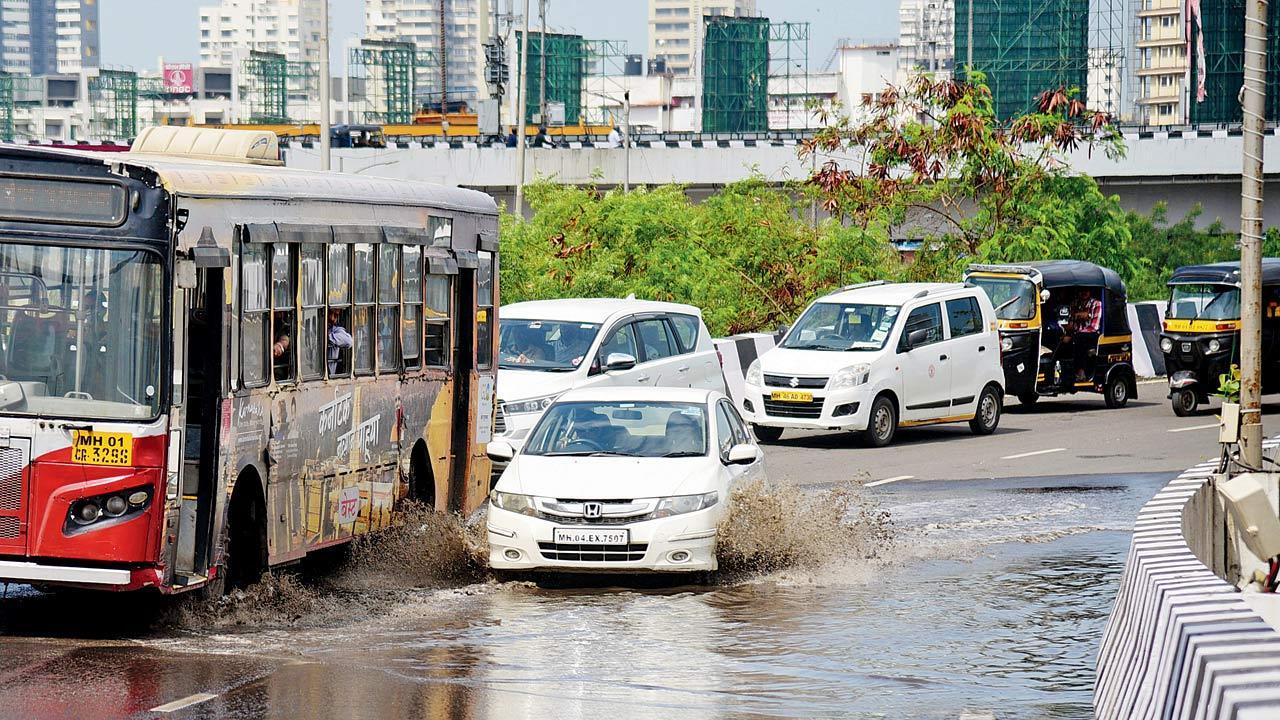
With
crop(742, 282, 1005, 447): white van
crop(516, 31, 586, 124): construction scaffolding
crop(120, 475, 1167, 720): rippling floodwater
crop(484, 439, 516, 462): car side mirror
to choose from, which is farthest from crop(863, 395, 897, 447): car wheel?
crop(516, 31, 586, 124): construction scaffolding

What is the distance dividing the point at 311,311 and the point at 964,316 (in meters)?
15.3

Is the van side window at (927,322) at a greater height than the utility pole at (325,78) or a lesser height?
lesser

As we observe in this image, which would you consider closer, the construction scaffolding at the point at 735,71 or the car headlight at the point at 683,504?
the car headlight at the point at 683,504

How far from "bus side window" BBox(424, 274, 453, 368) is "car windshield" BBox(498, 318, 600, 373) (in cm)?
470

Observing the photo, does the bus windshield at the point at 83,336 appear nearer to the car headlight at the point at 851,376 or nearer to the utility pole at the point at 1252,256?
the utility pole at the point at 1252,256

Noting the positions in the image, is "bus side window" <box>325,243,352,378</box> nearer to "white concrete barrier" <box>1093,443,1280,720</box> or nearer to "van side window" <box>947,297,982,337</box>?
"white concrete barrier" <box>1093,443,1280,720</box>

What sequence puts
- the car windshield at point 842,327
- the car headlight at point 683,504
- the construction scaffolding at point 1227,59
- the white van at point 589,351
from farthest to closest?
the construction scaffolding at point 1227,59, the car windshield at point 842,327, the white van at point 589,351, the car headlight at point 683,504

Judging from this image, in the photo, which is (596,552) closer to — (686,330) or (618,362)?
(618,362)

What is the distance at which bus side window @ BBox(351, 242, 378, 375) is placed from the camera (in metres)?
12.3

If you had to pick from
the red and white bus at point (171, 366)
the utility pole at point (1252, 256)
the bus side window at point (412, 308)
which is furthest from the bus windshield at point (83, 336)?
the utility pole at point (1252, 256)

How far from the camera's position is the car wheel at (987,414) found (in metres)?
25.5

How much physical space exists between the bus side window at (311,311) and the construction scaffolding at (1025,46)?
111312 millimetres

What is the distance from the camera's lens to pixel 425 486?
46.4 feet

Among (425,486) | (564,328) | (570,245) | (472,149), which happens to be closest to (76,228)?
(425,486)
